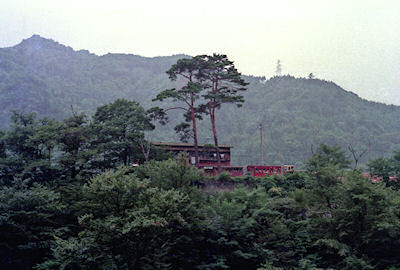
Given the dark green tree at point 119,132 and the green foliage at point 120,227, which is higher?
the dark green tree at point 119,132

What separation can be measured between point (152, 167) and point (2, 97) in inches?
3084

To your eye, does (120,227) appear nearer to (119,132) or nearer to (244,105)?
(119,132)

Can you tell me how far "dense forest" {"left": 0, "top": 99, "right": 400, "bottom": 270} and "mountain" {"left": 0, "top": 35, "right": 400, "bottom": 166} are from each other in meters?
48.3

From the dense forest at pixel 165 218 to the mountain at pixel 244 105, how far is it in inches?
1900

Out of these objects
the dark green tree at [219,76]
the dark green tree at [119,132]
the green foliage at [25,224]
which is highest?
the dark green tree at [219,76]

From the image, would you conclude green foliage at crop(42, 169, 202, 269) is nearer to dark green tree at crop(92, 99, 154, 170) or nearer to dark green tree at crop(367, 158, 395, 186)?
dark green tree at crop(92, 99, 154, 170)

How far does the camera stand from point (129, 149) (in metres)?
27.8

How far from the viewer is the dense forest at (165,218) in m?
16.0

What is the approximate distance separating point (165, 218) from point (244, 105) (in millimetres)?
95895

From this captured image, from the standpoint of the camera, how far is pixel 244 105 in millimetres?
110062

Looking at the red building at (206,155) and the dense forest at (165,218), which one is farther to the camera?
the red building at (206,155)

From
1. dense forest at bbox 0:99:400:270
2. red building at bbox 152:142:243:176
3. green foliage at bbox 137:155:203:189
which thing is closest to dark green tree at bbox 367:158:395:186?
dense forest at bbox 0:99:400:270

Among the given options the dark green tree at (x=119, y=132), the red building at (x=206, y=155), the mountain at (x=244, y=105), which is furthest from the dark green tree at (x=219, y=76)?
the mountain at (x=244, y=105)

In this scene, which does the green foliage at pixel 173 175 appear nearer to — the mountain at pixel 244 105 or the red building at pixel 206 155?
the red building at pixel 206 155
